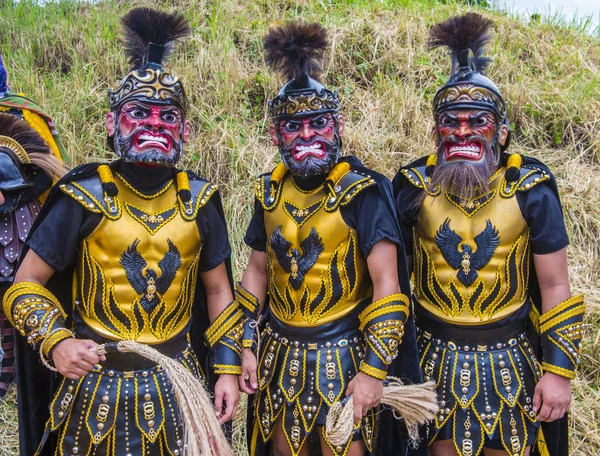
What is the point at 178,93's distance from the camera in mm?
2512

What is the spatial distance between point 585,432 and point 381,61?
3.86 meters

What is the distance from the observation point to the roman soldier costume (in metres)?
2.54

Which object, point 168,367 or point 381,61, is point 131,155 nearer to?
point 168,367

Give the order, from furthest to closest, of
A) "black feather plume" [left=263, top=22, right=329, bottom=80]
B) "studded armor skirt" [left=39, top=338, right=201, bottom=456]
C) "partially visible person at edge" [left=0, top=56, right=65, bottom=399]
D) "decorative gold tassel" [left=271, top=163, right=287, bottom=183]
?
"partially visible person at edge" [left=0, top=56, right=65, bottom=399] < "decorative gold tassel" [left=271, top=163, right=287, bottom=183] < "black feather plume" [left=263, top=22, right=329, bottom=80] < "studded armor skirt" [left=39, top=338, right=201, bottom=456]

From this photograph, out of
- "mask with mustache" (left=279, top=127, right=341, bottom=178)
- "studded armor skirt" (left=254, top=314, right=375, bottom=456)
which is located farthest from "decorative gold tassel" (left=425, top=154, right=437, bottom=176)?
"studded armor skirt" (left=254, top=314, right=375, bottom=456)

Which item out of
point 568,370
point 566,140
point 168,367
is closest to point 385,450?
point 568,370

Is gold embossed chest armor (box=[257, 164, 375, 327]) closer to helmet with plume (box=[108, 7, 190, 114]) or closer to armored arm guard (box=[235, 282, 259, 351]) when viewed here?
armored arm guard (box=[235, 282, 259, 351])

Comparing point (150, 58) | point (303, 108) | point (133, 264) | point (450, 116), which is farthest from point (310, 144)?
point (133, 264)

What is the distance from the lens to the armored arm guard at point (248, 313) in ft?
8.79

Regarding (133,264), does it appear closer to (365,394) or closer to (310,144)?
(310,144)

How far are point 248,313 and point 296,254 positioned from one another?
1.17 feet

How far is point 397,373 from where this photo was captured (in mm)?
2699

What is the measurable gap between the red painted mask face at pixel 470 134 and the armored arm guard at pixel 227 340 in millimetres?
1111

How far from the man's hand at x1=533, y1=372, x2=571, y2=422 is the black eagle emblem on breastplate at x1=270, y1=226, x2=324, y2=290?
1037 millimetres
